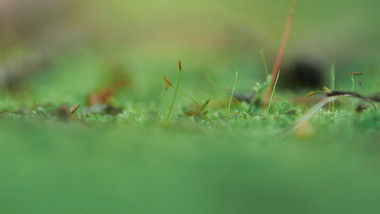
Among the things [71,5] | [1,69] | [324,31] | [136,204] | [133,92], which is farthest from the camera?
[71,5]

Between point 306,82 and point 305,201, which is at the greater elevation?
point 306,82

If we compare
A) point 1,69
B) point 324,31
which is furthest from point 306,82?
point 1,69

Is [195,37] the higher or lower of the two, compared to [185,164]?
higher

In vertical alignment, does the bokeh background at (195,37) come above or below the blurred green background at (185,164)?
above

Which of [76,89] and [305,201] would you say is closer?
[305,201]

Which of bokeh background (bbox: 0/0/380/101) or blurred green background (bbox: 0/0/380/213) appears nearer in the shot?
blurred green background (bbox: 0/0/380/213)

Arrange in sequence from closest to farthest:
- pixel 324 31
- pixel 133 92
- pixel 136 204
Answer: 1. pixel 136 204
2. pixel 133 92
3. pixel 324 31

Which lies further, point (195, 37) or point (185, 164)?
point (195, 37)


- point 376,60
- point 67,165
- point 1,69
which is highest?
point 1,69

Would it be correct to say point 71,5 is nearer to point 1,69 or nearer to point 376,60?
point 1,69

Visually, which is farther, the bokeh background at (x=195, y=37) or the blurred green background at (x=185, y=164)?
the bokeh background at (x=195, y=37)

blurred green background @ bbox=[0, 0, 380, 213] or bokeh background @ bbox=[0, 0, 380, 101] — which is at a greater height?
bokeh background @ bbox=[0, 0, 380, 101]
